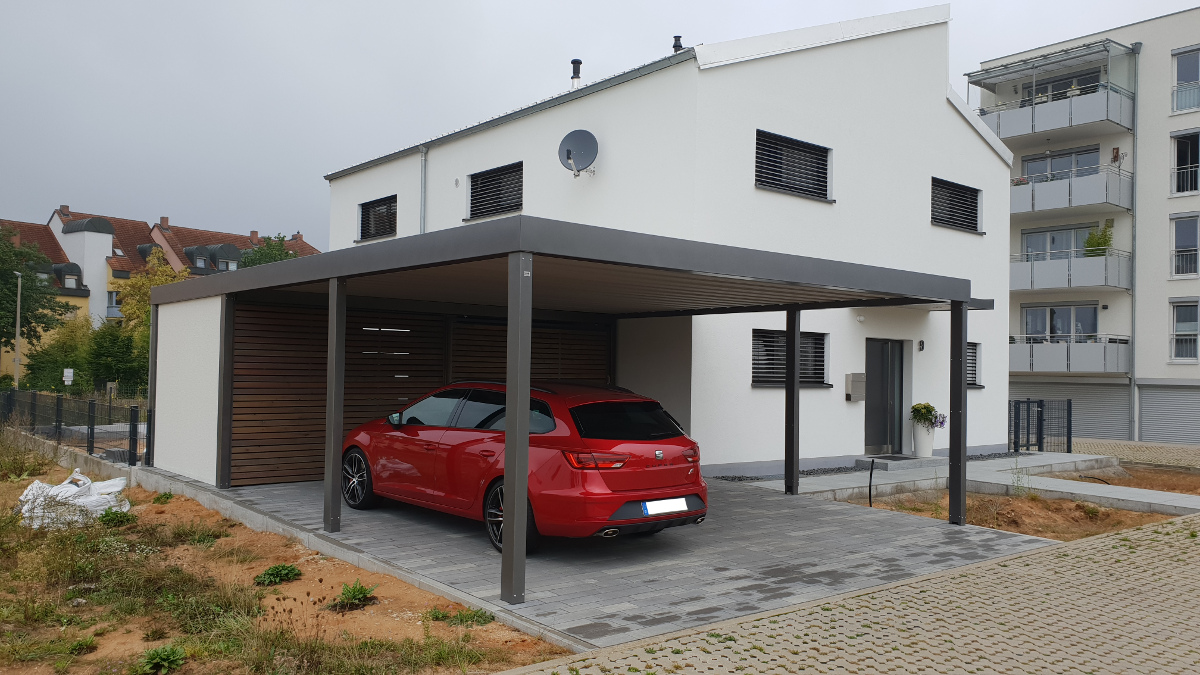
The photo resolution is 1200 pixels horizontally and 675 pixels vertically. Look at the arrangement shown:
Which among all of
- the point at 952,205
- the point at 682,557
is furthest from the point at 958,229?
the point at 682,557

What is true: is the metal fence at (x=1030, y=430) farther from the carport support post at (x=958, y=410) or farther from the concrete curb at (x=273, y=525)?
the concrete curb at (x=273, y=525)

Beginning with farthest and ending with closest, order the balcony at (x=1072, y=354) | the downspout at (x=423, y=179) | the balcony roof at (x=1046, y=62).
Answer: the balcony roof at (x=1046, y=62) → the balcony at (x=1072, y=354) → the downspout at (x=423, y=179)

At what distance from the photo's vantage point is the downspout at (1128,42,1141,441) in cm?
2805

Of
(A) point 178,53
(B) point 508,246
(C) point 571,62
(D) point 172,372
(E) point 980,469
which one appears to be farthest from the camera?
(A) point 178,53

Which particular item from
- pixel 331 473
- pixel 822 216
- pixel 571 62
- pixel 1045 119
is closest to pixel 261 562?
pixel 331 473

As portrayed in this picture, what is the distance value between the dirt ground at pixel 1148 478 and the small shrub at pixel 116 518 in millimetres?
15047

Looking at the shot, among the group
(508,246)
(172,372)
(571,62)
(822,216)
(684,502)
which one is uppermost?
(571,62)

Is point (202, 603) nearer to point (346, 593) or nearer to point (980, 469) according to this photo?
point (346, 593)

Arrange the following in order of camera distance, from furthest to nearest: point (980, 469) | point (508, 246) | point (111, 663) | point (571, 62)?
point (571, 62) < point (980, 469) < point (508, 246) < point (111, 663)

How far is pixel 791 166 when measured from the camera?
1406 centimetres

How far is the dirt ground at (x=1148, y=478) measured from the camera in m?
16.3

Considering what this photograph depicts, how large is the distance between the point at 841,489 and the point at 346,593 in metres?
8.14

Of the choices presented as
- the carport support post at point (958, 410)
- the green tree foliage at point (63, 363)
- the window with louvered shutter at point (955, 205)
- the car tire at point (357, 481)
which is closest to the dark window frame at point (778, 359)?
the carport support post at point (958, 410)

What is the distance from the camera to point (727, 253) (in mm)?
7609
